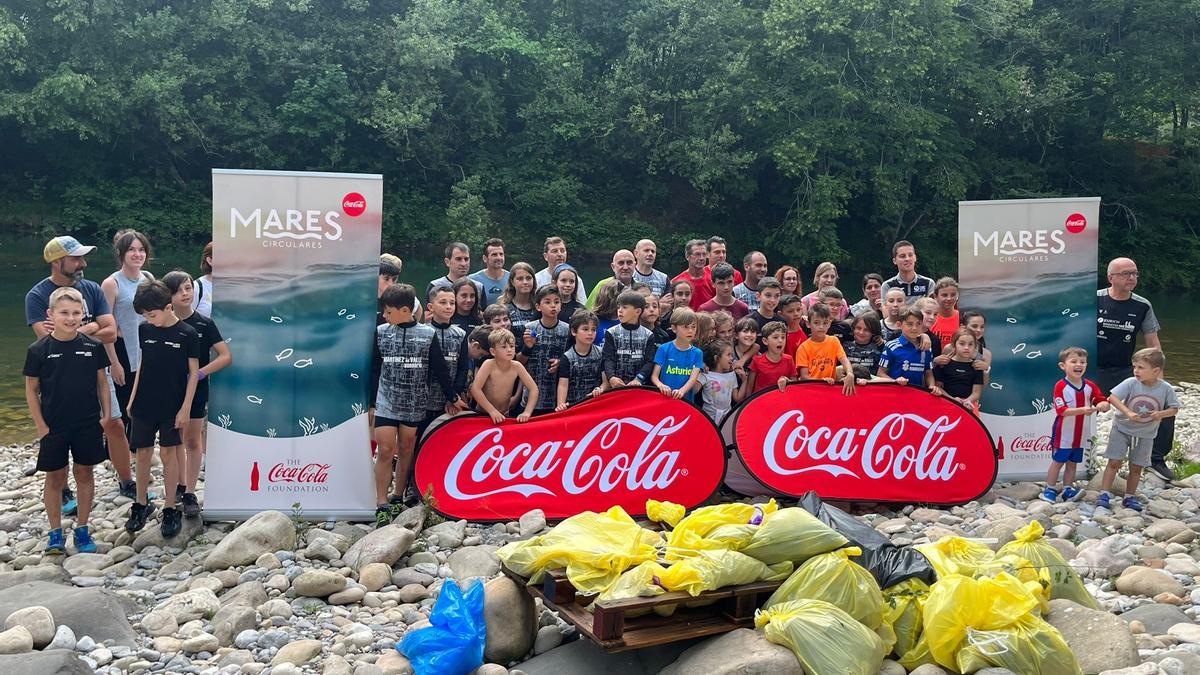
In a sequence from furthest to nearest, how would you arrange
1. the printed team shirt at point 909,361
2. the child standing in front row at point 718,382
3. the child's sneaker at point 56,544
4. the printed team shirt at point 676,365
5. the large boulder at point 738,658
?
1. the printed team shirt at point 909,361
2. the child standing in front row at point 718,382
3. the printed team shirt at point 676,365
4. the child's sneaker at point 56,544
5. the large boulder at point 738,658

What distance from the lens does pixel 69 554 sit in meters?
6.89

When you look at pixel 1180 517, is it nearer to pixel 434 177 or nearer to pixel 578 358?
pixel 578 358

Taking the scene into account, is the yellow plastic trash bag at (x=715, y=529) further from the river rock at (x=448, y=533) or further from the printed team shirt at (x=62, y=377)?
the printed team shirt at (x=62, y=377)

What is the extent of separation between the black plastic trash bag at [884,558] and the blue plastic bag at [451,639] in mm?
2034

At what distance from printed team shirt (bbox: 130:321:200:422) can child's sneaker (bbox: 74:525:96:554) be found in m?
0.84

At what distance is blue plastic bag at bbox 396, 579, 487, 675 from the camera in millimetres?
5043

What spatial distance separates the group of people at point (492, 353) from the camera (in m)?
6.90

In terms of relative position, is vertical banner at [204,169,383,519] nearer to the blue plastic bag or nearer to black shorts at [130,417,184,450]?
black shorts at [130,417,184,450]

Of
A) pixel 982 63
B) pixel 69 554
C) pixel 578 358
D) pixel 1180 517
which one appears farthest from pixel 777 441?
pixel 982 63

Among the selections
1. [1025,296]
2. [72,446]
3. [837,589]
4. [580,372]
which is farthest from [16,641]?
[1025,296]

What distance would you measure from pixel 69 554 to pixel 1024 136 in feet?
116

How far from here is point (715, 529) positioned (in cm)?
548

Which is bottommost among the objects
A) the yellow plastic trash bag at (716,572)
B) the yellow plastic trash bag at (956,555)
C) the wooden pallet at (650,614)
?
the wooden pallet at (650,614)

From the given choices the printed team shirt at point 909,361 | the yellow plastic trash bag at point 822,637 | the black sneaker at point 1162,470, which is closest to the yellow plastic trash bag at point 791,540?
the yellow plastic trash bag at point 822,637
